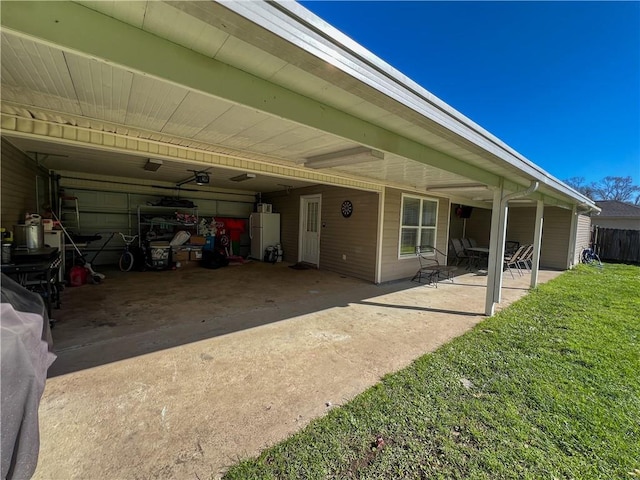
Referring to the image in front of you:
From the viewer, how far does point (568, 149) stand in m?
18.3

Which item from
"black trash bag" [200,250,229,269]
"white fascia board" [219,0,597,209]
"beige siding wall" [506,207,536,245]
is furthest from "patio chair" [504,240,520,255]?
"black trash bag" [200,250,229,269]

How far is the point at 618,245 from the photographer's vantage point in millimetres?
12508

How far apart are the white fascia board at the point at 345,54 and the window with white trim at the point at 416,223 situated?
4455mm

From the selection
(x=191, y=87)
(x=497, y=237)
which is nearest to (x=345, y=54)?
(x=191, y=87)

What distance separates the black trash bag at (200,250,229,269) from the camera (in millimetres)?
8070

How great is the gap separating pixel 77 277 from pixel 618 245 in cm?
1953

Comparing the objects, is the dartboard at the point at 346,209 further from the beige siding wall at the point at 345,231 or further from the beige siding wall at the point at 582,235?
the beige siding wall at the point at 582,235

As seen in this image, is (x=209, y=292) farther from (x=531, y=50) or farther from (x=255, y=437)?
(x=531, y=50)

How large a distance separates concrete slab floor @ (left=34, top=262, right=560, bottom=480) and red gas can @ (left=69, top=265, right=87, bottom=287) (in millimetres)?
372

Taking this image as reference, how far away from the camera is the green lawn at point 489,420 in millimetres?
1660

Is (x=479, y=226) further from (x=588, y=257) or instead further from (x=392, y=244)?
(x=392, y=244)

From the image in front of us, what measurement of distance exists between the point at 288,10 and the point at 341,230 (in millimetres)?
6220

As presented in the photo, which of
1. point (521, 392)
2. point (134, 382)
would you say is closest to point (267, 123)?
point (134, 382)

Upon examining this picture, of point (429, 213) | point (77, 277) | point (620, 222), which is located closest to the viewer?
point (77, 277)
